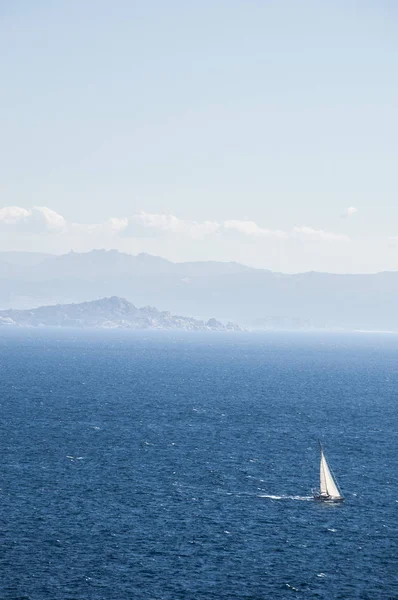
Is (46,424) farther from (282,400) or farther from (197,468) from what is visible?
(282,400)

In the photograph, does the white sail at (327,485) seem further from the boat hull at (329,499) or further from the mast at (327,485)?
the boat hull at (329,499)

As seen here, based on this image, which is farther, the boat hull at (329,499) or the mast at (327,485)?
the mast at (327,485)

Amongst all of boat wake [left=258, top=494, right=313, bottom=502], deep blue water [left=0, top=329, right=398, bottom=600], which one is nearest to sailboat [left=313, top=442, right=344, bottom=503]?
boat wake [left=258, top=494, right=313, bottom=502]

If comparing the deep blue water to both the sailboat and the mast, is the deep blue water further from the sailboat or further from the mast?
the mast

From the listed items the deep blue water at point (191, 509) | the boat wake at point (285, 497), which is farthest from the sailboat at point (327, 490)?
the deep blue water at point (191, 509)

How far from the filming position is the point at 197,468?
10531 centimetres

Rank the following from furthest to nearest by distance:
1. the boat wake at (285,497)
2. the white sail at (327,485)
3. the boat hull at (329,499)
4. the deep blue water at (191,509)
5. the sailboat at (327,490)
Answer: the boat wake at (285,497)
the white sail at (327,485)
the sailboat at (327,490)
the boat hull at (329,499)
the deep blue water at (191,509)

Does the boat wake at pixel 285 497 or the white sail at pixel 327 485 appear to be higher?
the white sail at pixel 327 485

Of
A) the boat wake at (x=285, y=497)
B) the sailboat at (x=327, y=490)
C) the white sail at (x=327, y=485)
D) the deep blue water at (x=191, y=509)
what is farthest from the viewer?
the boat wake at (x=285, y=497)

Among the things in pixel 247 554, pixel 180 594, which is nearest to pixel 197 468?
pixel 247 554

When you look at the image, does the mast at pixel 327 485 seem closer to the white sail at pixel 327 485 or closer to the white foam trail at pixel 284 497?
the white sail at pixel 327 485

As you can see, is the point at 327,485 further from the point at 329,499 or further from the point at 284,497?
the point at 284,497

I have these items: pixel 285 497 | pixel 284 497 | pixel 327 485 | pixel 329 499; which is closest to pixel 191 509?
pixel 284 497

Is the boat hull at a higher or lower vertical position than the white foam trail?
higher
